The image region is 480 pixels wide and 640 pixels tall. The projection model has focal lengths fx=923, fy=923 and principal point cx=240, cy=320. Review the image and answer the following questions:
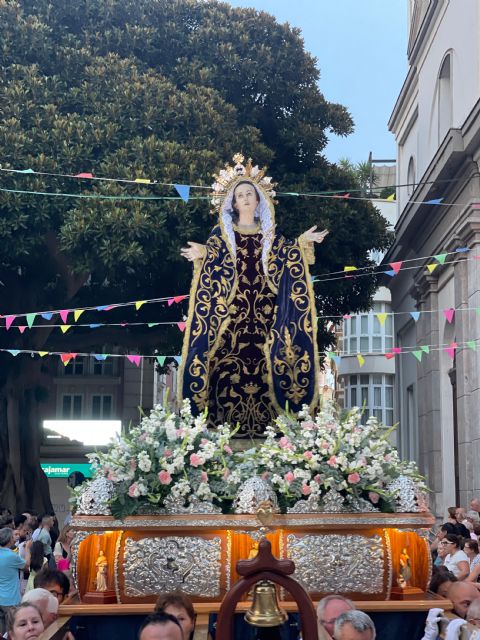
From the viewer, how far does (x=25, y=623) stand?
198 inches

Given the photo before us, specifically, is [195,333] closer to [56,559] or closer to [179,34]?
[56,559]

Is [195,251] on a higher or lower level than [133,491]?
higher

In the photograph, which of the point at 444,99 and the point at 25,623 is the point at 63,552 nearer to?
the point at 25,623

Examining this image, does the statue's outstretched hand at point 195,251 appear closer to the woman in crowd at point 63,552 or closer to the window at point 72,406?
the woman in crowd at point 63,552

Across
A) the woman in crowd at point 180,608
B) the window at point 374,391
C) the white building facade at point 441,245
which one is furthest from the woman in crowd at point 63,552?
the window at point 374,391

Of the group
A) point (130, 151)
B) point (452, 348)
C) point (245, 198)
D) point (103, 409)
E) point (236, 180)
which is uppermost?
point (130, 151)

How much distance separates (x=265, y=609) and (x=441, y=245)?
59.9 ft

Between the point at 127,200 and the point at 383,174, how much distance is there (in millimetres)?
29715

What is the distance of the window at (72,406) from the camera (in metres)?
36.4

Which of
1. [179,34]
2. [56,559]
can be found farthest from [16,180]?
[56,559]

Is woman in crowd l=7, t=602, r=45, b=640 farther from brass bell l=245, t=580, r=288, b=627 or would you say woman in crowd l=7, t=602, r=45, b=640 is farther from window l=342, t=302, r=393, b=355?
window l=342, t=302, r=393, b=355

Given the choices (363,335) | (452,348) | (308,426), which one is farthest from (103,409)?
(308,426)

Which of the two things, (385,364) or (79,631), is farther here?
(385,364)

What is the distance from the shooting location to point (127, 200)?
1930cm
